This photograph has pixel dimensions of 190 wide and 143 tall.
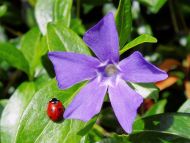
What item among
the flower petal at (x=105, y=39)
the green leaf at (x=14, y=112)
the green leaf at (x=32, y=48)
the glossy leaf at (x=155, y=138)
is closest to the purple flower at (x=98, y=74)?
the flower petal at (x=105, y=39)

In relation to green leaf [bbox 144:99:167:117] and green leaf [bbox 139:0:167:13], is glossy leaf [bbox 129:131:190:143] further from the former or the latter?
green leaf [bbox 139:0:167:13]

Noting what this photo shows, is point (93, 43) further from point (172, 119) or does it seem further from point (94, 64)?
point (172, 119)

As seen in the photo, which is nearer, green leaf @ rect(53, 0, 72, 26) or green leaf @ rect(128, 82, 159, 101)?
green leaf @ rect(128, 82, 159, 101)

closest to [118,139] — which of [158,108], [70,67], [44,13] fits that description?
[70,67]

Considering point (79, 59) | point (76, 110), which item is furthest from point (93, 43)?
point (76, 110)

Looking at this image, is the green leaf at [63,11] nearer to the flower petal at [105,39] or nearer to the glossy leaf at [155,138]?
the flower petal at [105,39]

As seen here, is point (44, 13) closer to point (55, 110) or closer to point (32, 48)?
point (32, 48)

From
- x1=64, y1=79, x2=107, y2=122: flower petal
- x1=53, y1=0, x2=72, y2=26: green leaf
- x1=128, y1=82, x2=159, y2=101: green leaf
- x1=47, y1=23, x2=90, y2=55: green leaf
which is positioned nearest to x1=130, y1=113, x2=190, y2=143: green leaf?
x1=128, y1=82, x2=159, y2=101: green leaf
